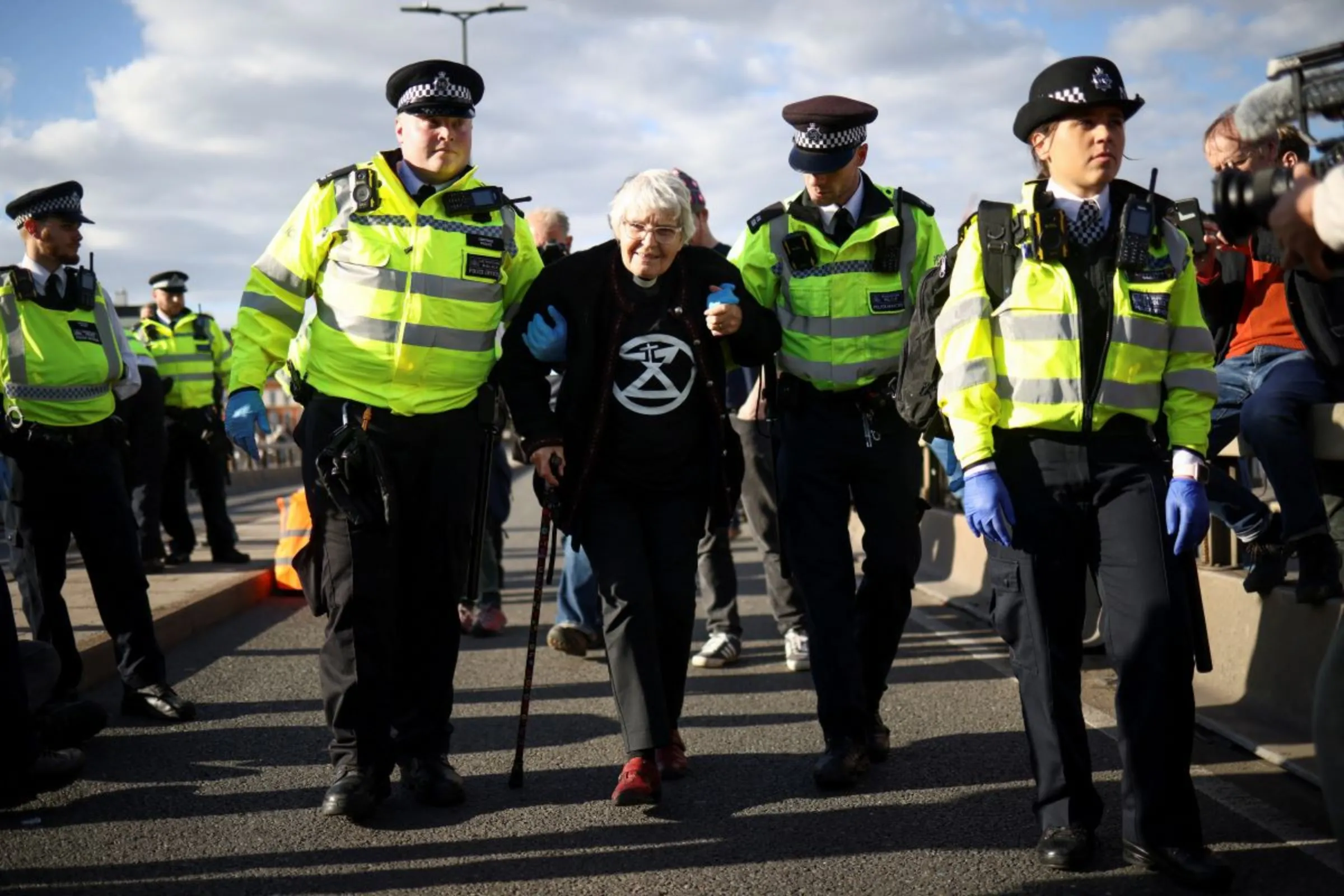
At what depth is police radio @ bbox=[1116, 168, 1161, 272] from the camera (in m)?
3.99

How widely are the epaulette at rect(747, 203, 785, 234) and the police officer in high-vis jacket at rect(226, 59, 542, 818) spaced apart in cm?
92

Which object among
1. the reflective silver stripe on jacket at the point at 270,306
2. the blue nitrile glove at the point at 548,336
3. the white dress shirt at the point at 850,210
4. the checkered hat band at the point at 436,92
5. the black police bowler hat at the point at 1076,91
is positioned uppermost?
the checkered hat band at the point at 436,92

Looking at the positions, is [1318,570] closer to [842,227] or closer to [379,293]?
[842,227]

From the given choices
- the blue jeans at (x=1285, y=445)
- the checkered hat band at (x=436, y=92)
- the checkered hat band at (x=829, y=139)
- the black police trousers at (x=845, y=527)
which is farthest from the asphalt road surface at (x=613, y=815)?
the checkered hat band at (x=436, y=92)

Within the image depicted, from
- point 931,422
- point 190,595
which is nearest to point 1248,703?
point 931,422

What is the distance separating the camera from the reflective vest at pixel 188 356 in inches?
488

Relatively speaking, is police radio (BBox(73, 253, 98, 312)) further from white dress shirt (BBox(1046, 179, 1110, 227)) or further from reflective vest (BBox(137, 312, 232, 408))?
reflective vest (BBox(137, 312, 232, 408))

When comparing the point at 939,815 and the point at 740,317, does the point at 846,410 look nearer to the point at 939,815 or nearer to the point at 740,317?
the point at 740,317

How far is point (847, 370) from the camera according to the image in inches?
203

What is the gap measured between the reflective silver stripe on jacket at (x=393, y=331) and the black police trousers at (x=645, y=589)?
689 millimetres

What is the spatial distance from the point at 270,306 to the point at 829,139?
2.03m

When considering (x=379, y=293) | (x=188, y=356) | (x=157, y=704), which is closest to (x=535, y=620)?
(x=379, y=293)

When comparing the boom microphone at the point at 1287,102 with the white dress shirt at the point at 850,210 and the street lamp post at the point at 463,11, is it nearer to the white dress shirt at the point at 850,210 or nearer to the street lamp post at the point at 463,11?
the white dress shirt at the point at 850,210

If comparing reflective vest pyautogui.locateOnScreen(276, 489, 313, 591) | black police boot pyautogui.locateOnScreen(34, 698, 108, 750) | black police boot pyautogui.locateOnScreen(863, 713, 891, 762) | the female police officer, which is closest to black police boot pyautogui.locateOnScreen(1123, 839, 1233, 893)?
the female police officer
